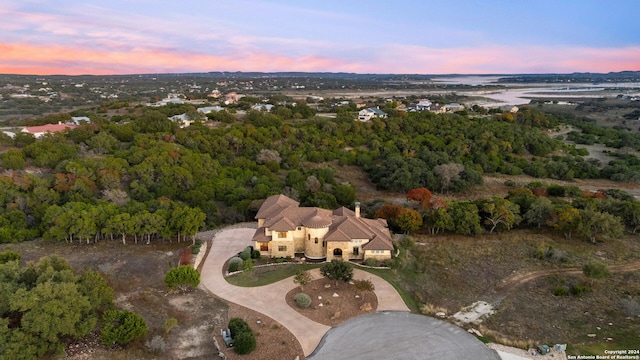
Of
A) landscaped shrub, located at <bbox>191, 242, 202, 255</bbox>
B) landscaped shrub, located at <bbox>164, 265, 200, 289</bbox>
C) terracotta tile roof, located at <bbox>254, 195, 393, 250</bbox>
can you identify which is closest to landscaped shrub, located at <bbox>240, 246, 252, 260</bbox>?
terracotta tile roof, located at <bbox>254, 195, 393, 250</bbox>

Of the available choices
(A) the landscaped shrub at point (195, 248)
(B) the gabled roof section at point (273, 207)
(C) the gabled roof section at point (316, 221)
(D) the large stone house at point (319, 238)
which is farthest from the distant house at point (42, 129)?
(C) the gabled roof section at point (316, 221)

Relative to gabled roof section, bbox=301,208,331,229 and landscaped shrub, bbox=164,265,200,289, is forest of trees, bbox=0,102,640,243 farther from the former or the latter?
gabled roof section, bbox=301,208,331,229

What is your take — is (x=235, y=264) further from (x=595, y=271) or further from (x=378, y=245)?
(x=595, y=271)

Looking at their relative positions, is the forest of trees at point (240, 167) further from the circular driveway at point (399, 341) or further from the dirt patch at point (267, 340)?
the circular driveway at point (399, 341)

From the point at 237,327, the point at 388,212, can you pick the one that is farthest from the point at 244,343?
the point at 388,212

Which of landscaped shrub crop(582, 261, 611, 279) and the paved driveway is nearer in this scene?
the paved driveway

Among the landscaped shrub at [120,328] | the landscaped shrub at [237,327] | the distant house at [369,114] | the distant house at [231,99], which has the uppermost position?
the distant house at [231,99]

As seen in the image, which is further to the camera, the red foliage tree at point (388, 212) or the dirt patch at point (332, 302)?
the red foliage tree at point (388, 212)
